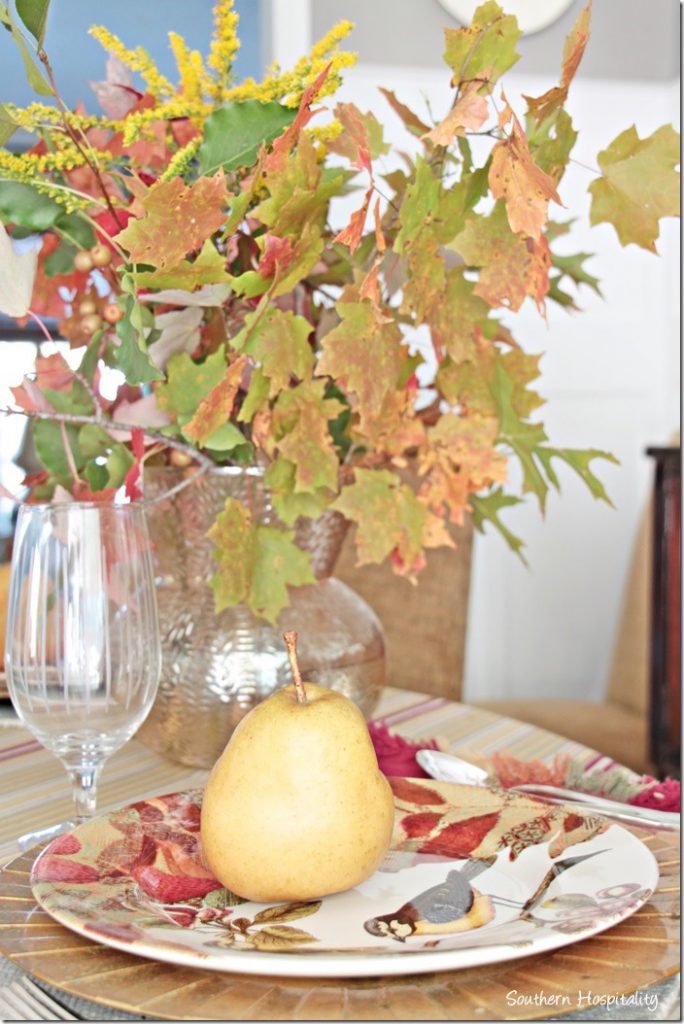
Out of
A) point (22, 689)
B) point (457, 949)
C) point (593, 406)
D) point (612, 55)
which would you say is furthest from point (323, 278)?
point (612, 55)

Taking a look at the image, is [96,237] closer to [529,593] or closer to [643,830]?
[643,830]

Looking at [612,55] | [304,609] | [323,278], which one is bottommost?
[304,609]

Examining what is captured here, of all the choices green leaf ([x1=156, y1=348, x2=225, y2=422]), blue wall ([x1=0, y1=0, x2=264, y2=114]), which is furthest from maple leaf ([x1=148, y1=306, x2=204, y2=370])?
blue wall ([x1=0, y1=0, x2=264, y2=114])

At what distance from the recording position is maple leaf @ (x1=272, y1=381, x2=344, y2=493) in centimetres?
68

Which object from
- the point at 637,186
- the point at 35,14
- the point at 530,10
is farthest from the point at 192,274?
the point at 530,10

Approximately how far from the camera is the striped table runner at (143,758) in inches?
27.8

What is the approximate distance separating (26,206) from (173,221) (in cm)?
14

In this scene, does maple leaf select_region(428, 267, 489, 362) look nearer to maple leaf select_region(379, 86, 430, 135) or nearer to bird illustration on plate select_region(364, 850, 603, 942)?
maple leaf select_region(379, 86, 430, 135)

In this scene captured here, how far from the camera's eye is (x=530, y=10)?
7.86 feet

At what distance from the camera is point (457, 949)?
40 centimetres

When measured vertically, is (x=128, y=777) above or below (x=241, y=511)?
below

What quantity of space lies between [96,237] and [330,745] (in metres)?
0.39

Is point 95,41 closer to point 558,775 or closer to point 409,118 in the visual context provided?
point 409,118

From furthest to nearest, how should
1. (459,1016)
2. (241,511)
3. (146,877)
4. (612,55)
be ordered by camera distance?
(612,55)
(241,511)
(146,877)
(459,1016)
